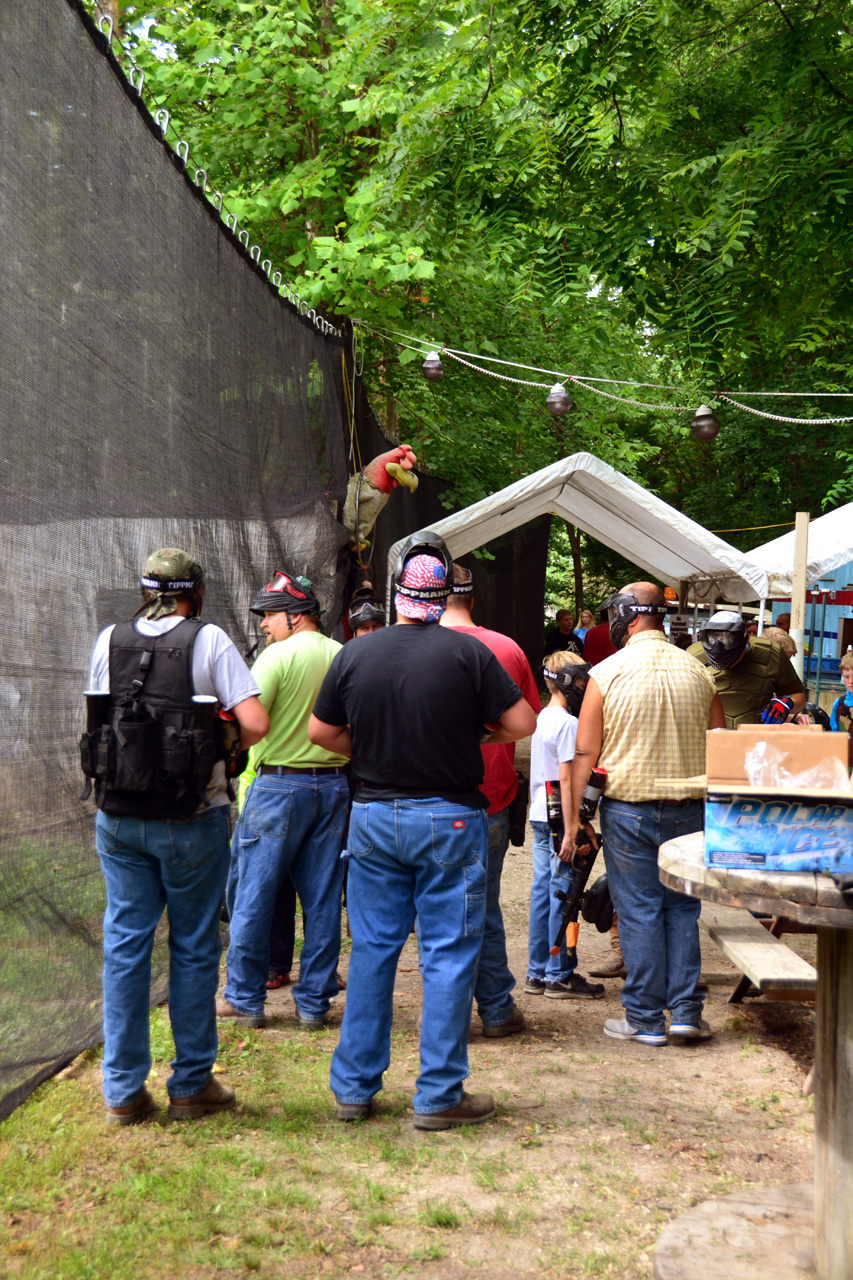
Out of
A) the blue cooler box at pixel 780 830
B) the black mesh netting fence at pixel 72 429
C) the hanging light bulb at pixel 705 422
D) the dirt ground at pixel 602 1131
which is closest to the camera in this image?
the blue cooler box at pixel 780 830

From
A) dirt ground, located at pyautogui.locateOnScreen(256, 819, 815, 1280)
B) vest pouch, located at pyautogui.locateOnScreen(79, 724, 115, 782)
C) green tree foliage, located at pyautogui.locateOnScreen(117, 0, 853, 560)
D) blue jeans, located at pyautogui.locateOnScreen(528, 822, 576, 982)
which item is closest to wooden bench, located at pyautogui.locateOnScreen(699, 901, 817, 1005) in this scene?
dirt ground, located at pyautogui.locateOnScreen(256, 819, 815, 1280)

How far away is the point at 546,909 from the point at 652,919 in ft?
2.57

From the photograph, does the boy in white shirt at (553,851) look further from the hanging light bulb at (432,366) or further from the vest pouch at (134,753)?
the hanging light bulb at (432,366)

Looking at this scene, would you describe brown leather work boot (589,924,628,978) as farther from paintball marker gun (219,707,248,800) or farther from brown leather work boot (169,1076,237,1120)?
paintball marker gun (219,707,248,800)

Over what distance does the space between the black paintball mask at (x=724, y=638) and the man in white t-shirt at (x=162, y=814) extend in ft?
9.61

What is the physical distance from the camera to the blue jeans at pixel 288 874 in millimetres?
4480

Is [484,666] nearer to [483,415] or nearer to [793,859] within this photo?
[793,859]

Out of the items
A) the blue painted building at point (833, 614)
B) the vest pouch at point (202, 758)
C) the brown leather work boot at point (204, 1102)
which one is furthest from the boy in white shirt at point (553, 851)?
the blue painted building at point (833, 614)

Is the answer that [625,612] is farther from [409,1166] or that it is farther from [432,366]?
[432,366]

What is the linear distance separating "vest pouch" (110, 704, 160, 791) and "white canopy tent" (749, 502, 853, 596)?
28.3 feet

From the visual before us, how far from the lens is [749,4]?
6.84 meters

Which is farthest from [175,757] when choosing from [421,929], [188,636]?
[421,929]

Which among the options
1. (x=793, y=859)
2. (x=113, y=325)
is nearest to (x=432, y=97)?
(x=113, y=325)

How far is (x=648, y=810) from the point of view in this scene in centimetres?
454
